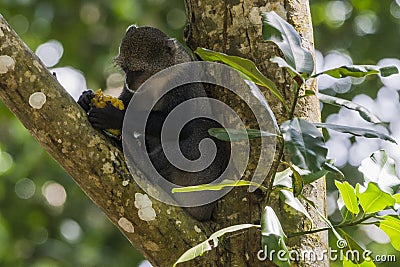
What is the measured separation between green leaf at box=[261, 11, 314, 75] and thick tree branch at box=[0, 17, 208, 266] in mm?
745

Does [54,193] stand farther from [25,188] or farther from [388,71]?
[388,71]

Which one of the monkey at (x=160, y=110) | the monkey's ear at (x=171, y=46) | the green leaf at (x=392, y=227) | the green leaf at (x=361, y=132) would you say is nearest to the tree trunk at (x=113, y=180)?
the monkey at (x=160, y=110)

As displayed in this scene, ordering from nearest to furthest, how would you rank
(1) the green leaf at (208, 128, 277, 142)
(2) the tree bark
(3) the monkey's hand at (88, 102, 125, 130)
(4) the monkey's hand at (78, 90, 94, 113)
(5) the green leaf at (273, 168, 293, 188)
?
(1) the green leaf at (208, 128, 277, 142)
(5) the green leaf at (273, 168, 293, 188)
(2) the tree bark
(3) the monkey's hand at (88, 102, 125, 130)
(4) the monkey's hand at (78, 90, 94, 113)

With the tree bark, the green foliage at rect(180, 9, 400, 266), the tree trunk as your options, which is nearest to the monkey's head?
the tree bark

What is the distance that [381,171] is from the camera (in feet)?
7.13

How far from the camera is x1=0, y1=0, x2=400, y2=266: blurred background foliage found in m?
6.79

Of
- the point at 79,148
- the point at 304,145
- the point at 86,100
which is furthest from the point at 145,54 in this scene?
the point at 304,145

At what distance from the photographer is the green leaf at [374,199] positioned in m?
2.11

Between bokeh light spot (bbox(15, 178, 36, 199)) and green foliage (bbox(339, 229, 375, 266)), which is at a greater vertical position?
green foliage (bbox(339, 229, 375, 266))

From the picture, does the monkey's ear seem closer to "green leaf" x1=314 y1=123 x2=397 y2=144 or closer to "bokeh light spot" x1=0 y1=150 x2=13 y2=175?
"green leaf" x1=314 y1=123 x2=397 y2=144

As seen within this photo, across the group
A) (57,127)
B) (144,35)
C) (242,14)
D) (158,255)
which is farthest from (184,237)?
(144,35)

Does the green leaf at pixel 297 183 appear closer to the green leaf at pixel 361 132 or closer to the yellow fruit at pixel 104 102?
the green leaf at pixel 361 132

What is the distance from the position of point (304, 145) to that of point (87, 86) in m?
5.58

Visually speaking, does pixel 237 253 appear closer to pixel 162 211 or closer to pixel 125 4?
pixel 162 211
